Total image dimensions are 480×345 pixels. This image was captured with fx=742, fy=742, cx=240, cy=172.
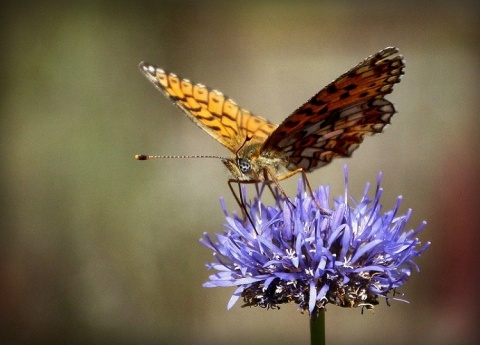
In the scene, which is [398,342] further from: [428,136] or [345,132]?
[345,132]

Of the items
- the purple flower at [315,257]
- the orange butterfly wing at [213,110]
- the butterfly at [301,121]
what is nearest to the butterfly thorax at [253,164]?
the butterfly at [301,121]

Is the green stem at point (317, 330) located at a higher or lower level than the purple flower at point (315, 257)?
lower

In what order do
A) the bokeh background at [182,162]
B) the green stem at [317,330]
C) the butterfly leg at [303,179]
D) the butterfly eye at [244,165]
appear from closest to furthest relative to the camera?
1. the green stem at [317,330]
2. the butterfly leg at [303,179]
3. the butterfly eye at [244,165]
4. the bokeh background at [182,162]

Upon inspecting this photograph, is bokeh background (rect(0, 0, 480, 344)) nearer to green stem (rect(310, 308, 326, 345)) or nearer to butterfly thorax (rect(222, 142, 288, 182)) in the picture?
butterfly thorax (rect(222, 142, 288, 182))

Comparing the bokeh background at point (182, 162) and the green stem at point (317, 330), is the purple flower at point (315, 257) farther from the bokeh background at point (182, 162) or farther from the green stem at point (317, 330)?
the bokeh background at point (182, 162)

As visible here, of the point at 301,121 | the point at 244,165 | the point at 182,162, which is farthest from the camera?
the point at 182,162

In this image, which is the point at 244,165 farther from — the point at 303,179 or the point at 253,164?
the point at 303,179

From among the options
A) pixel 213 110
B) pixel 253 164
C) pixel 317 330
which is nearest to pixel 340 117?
pixel 253 164

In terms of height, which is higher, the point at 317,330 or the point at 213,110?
the point at 213,110

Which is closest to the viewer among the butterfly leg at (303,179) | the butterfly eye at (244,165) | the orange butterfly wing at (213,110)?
the butterfly leg at (303,179)
